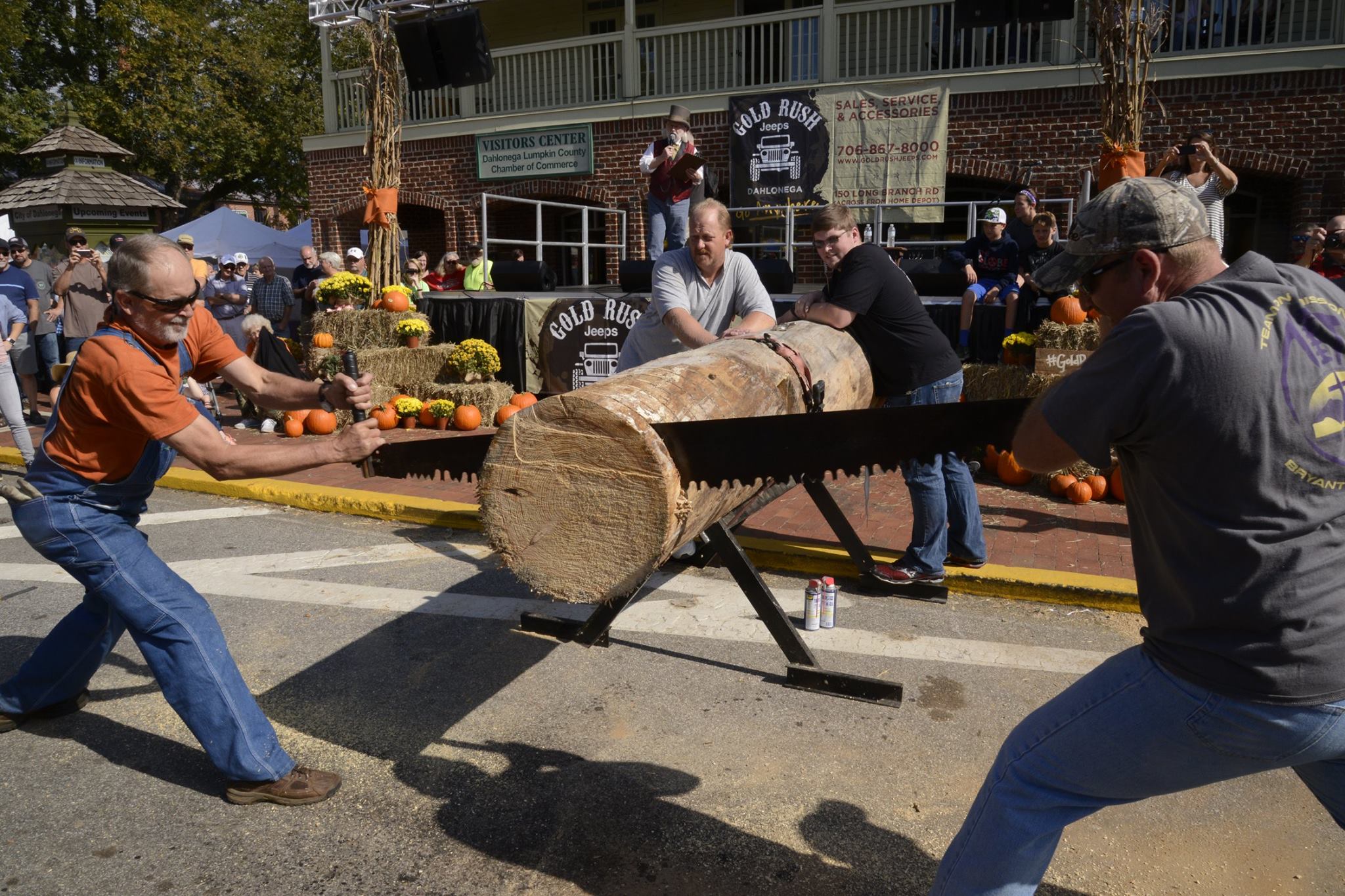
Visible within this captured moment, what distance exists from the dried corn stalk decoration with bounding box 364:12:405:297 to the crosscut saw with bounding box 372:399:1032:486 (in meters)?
9.51

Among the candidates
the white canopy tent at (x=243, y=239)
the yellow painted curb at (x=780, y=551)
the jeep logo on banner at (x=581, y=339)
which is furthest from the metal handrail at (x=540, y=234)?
the white canopy tent at (x=243, y=239)

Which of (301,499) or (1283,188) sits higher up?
(1283,188)

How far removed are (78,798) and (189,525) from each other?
3.86 metres

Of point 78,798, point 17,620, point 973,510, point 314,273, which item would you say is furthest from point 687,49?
point 78,798

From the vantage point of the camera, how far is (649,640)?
4.46 meters

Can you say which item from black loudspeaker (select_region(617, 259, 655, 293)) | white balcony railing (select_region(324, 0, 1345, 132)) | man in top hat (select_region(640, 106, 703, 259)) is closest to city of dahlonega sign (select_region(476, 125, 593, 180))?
white balcony railing (select_region(324, 0, 1345, 132))

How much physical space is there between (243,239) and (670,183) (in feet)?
45.7

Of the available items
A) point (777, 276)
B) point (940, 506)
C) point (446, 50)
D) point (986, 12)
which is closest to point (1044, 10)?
point (986, 12)

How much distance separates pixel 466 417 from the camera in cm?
973

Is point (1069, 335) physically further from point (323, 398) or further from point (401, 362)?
point (401, 362)

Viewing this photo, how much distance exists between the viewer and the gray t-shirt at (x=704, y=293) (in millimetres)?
4684

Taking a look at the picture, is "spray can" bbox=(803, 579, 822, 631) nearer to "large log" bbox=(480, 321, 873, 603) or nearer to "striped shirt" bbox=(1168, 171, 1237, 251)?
"large log" bbox=(480, 321, 873, 603)

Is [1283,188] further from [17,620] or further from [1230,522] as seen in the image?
[17,620]

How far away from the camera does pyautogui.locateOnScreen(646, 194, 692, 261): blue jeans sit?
33.4 ft
